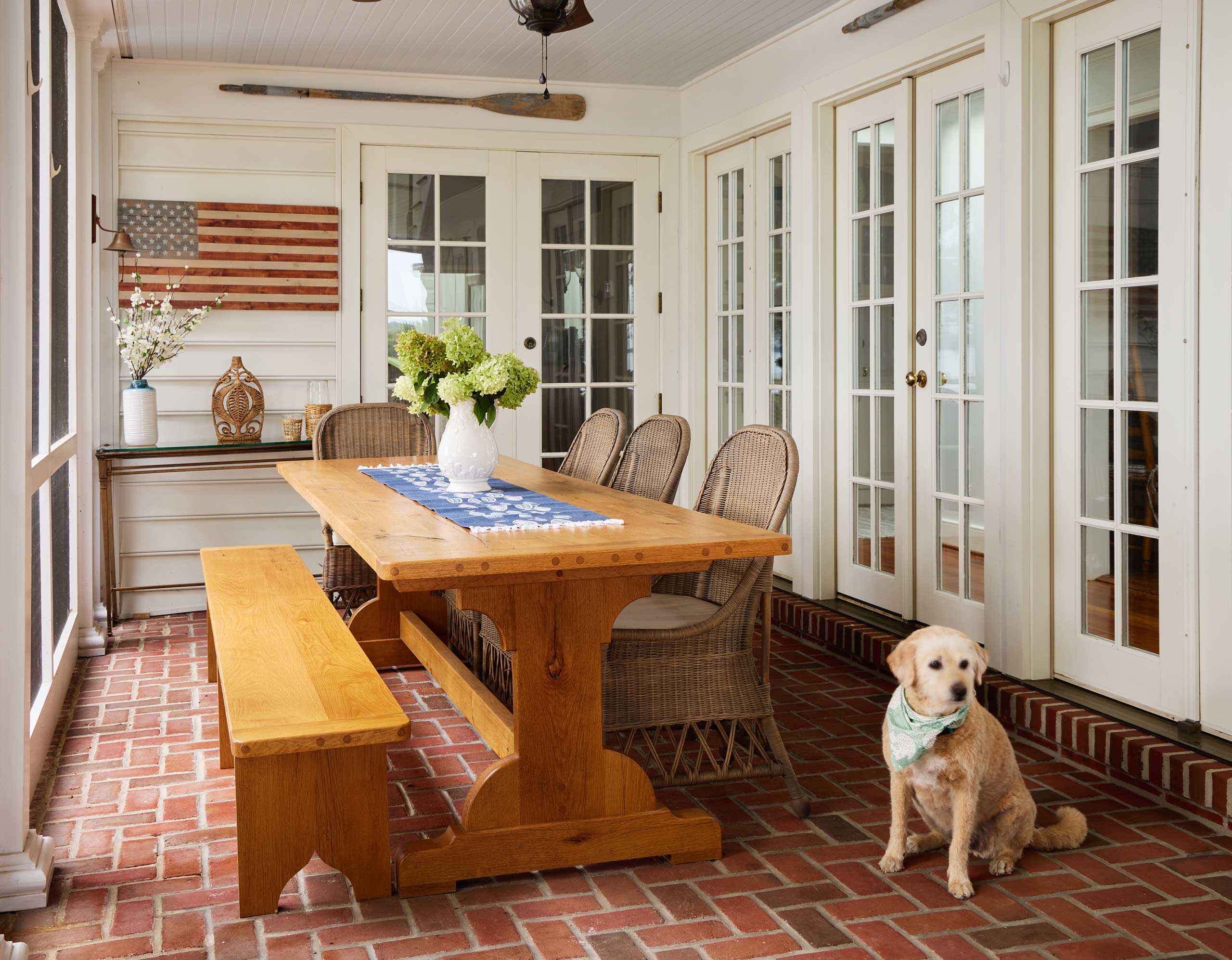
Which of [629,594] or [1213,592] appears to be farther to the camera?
[1213,592]

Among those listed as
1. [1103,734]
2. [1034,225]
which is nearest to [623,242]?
[1034,225]

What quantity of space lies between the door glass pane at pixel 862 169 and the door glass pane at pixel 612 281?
70.1 inches

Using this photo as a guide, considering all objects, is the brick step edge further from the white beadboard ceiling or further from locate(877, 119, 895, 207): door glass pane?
the white beadboard ceiling

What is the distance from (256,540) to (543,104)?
2787mm

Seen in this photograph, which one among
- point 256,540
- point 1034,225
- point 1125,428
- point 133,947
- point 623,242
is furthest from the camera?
point 623,242

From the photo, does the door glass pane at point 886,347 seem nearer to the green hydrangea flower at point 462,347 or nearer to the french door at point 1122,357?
the french door at point 1122,357

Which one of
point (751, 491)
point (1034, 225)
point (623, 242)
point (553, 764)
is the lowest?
point (553, 764)

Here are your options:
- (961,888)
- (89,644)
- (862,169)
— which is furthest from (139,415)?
(961,888)

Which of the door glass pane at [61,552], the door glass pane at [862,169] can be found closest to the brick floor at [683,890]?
the door glass pane at [61,552]

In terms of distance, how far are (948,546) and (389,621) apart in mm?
2258

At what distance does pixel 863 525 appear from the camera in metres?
5.15

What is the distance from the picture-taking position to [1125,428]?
3611 millimetres

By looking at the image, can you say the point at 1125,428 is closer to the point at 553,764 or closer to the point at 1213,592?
the point at 1213,592

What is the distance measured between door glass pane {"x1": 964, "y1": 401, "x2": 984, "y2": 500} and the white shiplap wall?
3.33m
